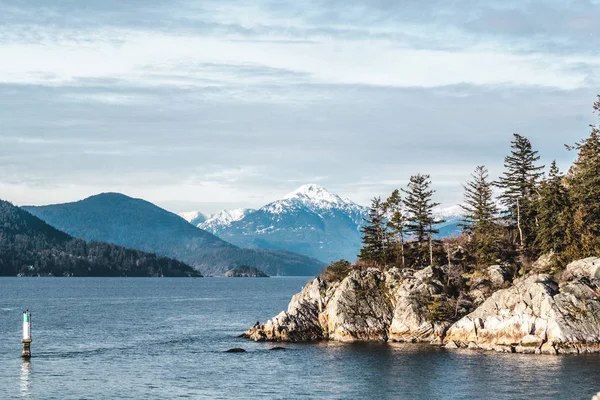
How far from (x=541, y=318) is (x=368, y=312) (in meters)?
24.7

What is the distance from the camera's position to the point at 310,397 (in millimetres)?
67125

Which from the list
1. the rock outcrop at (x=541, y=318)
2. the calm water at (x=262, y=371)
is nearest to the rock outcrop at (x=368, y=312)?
the calm water at (x=262, y=371)

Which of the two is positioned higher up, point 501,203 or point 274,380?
point 501,203

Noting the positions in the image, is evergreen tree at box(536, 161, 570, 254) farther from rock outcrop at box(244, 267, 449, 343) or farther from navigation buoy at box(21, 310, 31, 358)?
navigation buoy at box(21, 310, 31, 358)

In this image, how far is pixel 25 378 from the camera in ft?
249

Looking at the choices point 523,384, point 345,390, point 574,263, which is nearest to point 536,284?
point 574,263

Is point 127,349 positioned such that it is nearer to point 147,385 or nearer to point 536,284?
point 147,385

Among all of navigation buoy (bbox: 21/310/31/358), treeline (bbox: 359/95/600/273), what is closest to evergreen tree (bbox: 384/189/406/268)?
treeline (bbox: 359/95/600/273)

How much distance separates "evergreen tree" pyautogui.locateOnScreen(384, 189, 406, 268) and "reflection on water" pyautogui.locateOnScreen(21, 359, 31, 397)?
59.4 meters

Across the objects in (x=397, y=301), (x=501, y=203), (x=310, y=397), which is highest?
(x=501, y=203)

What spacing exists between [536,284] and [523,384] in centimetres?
2324

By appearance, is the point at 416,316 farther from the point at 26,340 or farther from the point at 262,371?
the point at 26,340

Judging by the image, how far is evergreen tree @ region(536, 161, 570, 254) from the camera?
105 m

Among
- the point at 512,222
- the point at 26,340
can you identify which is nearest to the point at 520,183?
the point at 512,222
